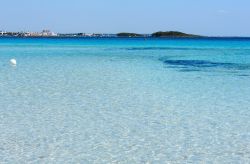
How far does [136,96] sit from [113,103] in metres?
1.55

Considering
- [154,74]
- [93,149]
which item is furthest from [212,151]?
[154,74]

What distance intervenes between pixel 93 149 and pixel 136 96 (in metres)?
6.29

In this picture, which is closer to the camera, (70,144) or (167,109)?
(70,144)

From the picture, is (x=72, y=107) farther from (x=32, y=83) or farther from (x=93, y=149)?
(x=32, y=83)

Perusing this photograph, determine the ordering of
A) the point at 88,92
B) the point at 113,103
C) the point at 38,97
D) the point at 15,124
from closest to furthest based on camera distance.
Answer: the point at 15,124
the point at 113,103
the point at 38,97
the point at 88,92

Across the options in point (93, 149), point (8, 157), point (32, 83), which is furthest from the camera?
point (32, 83)

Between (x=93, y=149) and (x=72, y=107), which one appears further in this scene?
(x=72, y=107)

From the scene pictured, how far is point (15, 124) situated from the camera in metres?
10.1

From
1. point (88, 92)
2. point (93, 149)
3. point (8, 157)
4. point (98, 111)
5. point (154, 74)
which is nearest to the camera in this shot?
point (8, 157)

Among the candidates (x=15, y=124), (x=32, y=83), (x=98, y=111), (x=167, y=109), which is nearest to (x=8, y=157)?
(x=15, y=124)

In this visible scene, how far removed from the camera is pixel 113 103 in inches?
512

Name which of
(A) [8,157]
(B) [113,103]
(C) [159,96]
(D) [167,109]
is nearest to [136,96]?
(C) [159,96]

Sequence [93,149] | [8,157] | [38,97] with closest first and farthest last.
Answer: [8,157], [93,149], [38,97]

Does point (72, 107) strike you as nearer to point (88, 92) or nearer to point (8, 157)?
point (88, 92)
